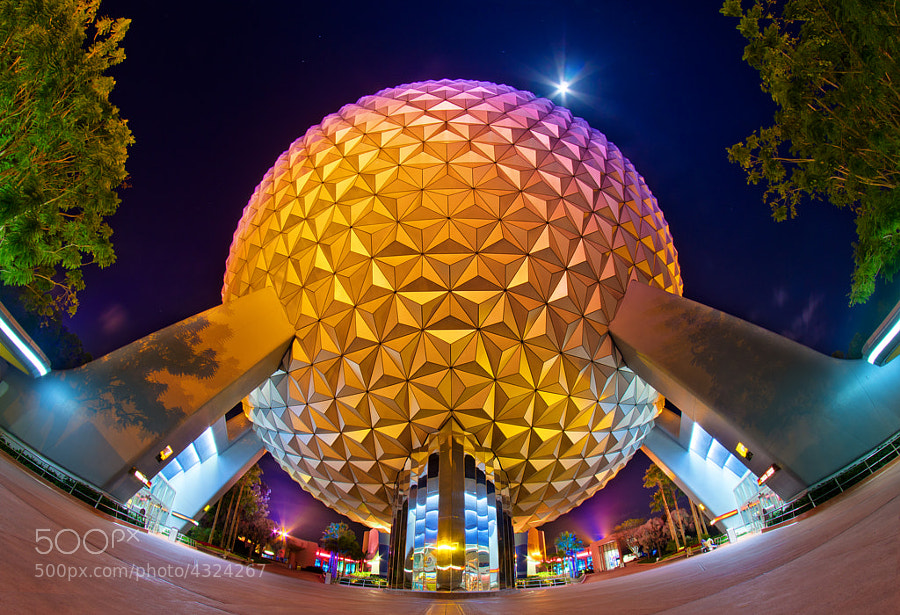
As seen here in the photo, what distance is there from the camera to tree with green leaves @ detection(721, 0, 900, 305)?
7.26 meters

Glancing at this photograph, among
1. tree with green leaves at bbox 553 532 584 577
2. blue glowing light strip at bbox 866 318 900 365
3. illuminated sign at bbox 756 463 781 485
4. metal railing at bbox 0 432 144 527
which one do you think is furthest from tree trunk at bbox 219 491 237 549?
tree with green leaves at bbox 553 532 584 577

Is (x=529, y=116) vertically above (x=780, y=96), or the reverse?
(x=529, y=116)

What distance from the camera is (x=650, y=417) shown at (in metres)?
17.0

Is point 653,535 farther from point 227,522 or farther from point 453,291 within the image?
point 453,291

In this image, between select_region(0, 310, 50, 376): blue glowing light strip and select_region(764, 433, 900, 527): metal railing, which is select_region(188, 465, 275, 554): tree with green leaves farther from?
select_region(764, 433, 900, 527): metal railing

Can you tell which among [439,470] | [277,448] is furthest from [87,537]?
[277,448]

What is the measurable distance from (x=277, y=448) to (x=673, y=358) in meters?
15.0

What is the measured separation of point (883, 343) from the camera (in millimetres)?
9641

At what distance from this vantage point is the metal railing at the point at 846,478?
8867 millimetres

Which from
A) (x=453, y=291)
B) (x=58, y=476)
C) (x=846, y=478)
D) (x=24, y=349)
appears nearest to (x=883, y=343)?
(x=846, y=478)

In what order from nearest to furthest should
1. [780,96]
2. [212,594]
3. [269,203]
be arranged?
[212,594], [780,96], [269,203]

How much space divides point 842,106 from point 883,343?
5.39m

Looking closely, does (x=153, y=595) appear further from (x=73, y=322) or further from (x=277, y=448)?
(x=73, y=322)

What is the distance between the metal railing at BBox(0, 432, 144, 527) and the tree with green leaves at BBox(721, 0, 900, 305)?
17.1 meters
